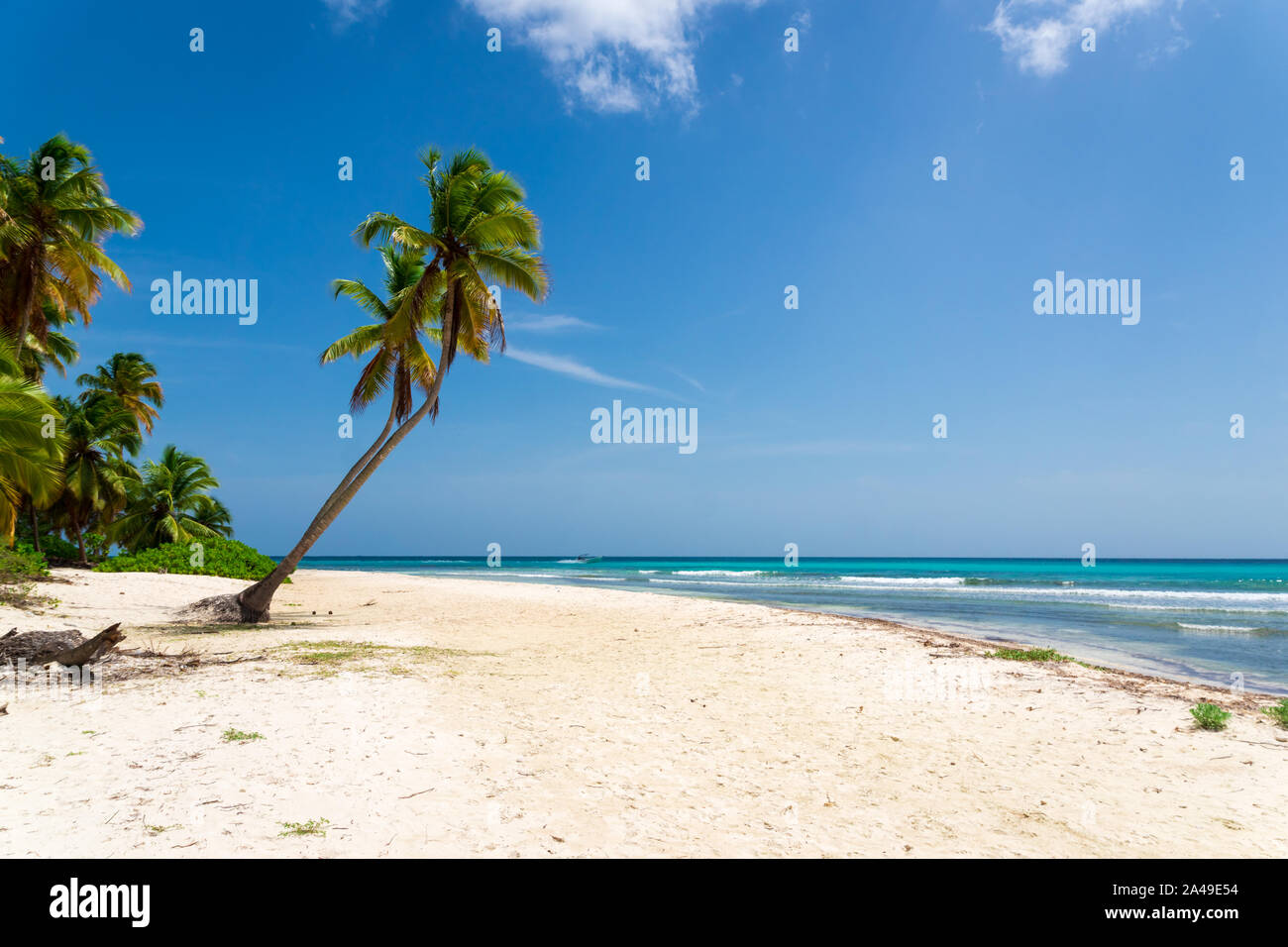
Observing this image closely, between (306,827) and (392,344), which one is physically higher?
(392,344)

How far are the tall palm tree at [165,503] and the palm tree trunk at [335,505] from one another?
770 inches

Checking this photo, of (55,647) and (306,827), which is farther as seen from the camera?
(55,647)

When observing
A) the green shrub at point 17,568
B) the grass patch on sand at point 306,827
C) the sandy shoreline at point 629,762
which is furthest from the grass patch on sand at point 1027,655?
the green shrub at point 17,568

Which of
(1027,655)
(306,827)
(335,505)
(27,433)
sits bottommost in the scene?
(1027,655)

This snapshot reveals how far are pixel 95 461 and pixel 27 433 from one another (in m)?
29.4

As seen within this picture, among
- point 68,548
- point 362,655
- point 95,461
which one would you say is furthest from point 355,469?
point 68,548

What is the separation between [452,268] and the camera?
16.4 m

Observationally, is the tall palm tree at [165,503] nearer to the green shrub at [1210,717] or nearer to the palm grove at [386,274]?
the palm grove at [386,274]

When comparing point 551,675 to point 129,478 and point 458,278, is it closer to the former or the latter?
point 458,278

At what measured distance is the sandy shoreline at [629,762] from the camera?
403 centimetres

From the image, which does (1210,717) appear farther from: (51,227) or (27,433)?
(51,227)
